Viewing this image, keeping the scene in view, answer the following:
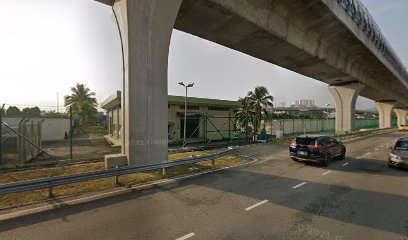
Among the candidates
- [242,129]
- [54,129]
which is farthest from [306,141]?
[54,129]

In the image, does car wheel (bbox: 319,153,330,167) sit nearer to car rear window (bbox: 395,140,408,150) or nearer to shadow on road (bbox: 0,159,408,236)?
shadow on road (bbox: 0,159,408,236)

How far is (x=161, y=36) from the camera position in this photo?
1018 cm

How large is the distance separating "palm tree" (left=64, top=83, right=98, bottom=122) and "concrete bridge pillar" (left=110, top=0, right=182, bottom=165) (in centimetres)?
4890

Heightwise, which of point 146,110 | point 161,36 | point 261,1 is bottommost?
point 146,110

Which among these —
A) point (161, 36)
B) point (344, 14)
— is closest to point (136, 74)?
point (161, 36)

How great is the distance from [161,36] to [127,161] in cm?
601

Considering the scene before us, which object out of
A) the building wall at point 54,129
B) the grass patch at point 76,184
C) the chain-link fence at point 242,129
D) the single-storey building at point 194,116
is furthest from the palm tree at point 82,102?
the grass patch at point 76,184

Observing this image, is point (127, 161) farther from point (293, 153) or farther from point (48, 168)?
point (293, 153)

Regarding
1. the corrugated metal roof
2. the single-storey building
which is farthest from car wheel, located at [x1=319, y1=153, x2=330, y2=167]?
the corrugated metal roof

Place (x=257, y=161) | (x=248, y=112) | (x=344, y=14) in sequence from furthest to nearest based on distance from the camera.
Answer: (x=248, y=112) → (x=344, y=14) → (x=257, y=161)

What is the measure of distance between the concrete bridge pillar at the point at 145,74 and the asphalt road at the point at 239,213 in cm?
264

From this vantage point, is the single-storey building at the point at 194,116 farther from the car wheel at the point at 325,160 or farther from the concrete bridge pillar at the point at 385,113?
the concrete bridge pillar at the point at 385,113

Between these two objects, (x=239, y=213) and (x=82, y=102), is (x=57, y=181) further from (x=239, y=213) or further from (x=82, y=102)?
(x=82, y=102)

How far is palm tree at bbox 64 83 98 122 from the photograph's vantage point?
5191 cm
